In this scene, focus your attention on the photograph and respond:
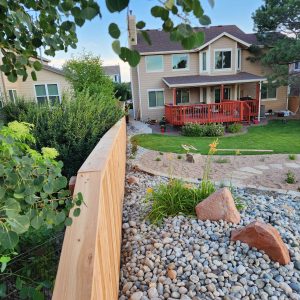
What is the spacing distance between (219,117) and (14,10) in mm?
14521

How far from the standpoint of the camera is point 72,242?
133 centimetres

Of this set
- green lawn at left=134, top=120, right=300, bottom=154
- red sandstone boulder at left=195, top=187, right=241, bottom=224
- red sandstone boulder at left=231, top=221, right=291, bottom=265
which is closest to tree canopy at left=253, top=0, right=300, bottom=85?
green lawn at left=134, top=120, right=300, bottom=154

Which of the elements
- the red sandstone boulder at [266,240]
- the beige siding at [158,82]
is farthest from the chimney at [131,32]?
the beige siding at [158,82]

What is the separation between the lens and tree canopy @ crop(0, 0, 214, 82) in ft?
Answer: 2.46

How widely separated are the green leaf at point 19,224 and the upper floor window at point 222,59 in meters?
18.8

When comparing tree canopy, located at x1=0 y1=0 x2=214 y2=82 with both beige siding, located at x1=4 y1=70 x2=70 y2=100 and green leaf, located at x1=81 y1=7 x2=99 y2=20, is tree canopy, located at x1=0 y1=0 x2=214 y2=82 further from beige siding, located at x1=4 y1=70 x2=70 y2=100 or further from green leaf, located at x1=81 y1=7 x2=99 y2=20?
beige siding, located at x1=4 y1=70 x2=70 y2=100

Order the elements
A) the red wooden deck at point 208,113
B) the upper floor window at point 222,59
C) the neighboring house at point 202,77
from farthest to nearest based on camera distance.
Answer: the upper floor window at point 222,59 → the neighboring house at point 202,77 → the red wooden deck at point 208,113

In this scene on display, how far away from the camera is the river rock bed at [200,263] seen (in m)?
2.15

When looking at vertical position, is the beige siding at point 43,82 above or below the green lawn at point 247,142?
above

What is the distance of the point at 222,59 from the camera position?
17953 mm

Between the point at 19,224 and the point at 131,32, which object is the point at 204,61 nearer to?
the point at 131,32

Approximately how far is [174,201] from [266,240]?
1.18 meters

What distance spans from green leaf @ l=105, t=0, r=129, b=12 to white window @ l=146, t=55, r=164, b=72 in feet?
60.3

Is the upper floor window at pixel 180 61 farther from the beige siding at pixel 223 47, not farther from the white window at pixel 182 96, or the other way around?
the beige siding at pixel 223 47
